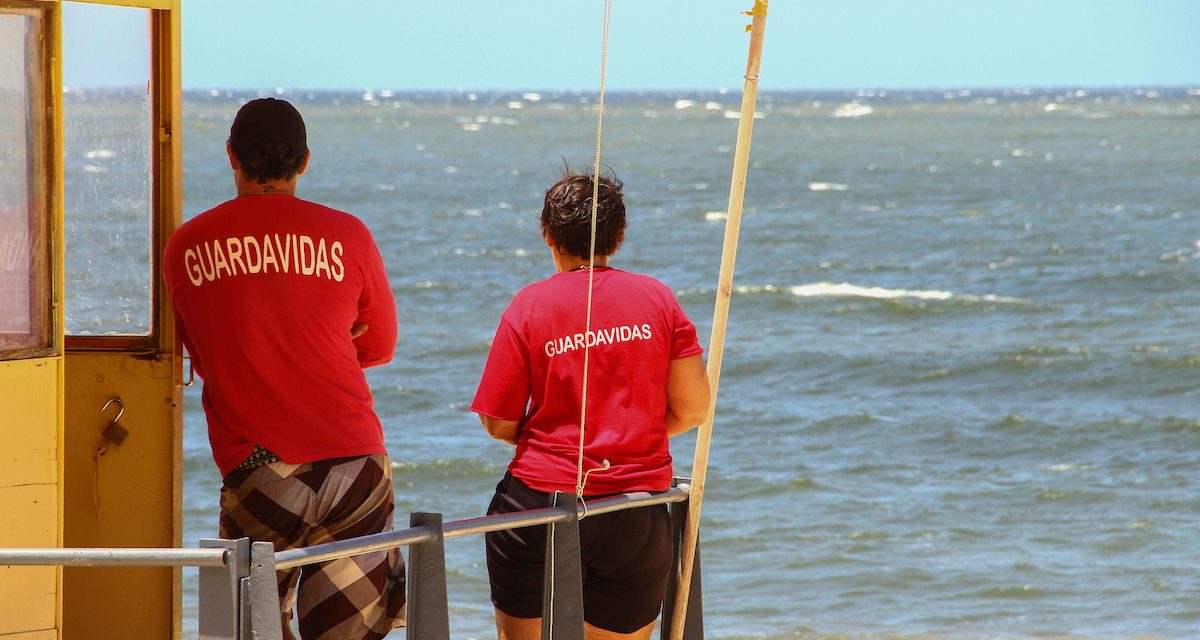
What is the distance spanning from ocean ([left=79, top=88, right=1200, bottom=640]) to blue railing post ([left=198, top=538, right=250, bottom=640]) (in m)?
4.28

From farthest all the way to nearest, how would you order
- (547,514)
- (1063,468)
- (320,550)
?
(1063,468)
(547,514)
(320,550)

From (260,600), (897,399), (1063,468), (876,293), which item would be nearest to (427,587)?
(260,600)

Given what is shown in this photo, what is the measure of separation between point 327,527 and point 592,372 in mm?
713

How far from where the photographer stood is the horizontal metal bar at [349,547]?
2744 millimetres

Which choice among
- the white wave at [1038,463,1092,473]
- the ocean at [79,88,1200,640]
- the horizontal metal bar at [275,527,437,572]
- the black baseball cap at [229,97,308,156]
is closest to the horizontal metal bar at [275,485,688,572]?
the horizontal metal bar at [275,527,437,572]

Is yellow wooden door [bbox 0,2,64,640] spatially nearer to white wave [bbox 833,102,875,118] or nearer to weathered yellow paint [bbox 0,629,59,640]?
weathered yellow paint [bbox 0,629,59,640]

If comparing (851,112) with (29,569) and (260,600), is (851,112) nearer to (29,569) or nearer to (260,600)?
(29,569)

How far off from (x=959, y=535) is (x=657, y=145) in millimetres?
67498

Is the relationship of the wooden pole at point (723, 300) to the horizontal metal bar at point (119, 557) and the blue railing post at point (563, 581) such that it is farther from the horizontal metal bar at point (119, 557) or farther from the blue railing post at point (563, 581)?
the horizontal metal bar at point (119, 557)

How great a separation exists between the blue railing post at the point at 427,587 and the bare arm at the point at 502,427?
50 cm

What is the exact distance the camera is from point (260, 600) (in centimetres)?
264

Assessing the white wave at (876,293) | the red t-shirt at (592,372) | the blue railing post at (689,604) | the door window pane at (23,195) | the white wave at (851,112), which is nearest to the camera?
the door window pane at (23,195)

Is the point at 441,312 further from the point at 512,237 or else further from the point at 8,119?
the point at 8,119

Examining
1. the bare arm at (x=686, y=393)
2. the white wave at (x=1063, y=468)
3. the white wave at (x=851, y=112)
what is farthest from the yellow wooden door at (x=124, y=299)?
the white wave at (x=851, y=112)
